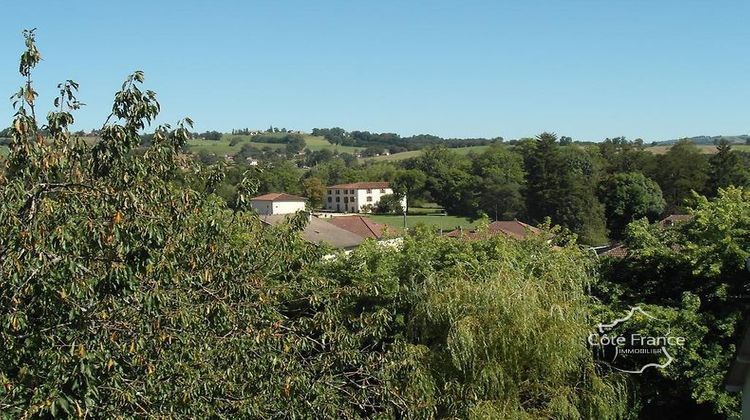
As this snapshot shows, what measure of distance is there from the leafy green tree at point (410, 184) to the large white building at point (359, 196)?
4139 mm

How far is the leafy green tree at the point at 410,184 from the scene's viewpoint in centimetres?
9094

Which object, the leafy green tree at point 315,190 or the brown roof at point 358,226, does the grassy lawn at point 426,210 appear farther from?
the brown roof at point 358,226

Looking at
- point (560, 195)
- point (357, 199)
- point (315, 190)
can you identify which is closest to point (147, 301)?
point (560, 195)

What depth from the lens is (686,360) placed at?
473 inches

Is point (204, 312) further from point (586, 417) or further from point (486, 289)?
point (586, 417)

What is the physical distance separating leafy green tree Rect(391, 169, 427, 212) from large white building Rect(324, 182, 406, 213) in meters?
4.14

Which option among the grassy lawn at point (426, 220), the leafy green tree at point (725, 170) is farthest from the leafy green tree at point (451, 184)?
the leafy green tree at point (725, 170)

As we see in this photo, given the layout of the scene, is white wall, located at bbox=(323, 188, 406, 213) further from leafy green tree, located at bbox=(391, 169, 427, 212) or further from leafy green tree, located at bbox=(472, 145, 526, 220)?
leafy green tree, located at bbox=(472, 145, 526, 220)

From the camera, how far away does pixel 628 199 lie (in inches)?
2345

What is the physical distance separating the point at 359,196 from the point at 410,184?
9.15 metres

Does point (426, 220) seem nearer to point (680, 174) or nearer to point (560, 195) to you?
point (560, 195)

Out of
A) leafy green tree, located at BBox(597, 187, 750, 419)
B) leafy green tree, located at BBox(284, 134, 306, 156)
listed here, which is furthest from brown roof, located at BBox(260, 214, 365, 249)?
leafy green tree, located at BBox(284, 134, 306, 156)

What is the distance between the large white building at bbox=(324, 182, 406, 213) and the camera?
9675cm

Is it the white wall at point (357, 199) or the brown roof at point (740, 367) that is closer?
the brown roof at point (740, 367)
